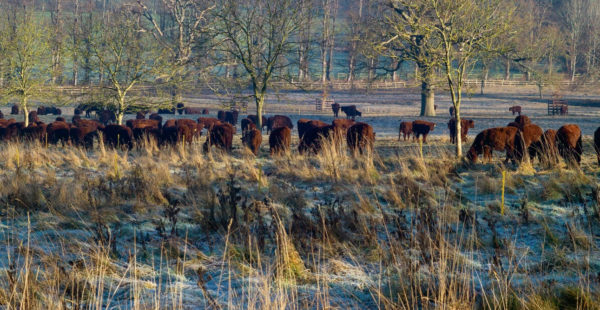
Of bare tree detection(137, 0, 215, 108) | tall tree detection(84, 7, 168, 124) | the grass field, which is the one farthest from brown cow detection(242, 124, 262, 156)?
tall tree detection(84, 7, 168, 124)

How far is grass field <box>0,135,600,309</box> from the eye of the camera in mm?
4531

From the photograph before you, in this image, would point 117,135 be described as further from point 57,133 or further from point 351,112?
point 351,112

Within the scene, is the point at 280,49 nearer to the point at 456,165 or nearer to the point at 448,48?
the point at 448,48

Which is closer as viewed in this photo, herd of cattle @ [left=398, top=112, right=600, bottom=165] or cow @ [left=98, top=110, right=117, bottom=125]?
herd of cattle @ [left=398, top=112, right=600, bottom=165]

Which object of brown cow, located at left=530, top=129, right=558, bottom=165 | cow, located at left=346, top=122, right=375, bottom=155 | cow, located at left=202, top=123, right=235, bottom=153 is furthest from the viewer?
cow, located at left=202, top=123, right=235, bottom=153

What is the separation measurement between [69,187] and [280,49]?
13.2 metres

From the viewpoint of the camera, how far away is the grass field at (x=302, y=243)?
4531 millimetres

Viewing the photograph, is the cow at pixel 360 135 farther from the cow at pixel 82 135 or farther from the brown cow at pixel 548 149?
the cow at pixel 82 135

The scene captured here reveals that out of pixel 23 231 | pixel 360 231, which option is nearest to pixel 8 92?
pixel 23 231

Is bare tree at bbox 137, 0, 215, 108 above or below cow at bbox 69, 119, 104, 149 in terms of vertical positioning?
above

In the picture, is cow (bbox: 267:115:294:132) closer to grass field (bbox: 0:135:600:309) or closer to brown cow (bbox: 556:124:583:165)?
brown cow (bbox: 556:124:583:165)

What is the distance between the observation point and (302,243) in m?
6.09

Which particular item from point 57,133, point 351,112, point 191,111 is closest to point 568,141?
point 57,133

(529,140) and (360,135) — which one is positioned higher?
(529,140)
